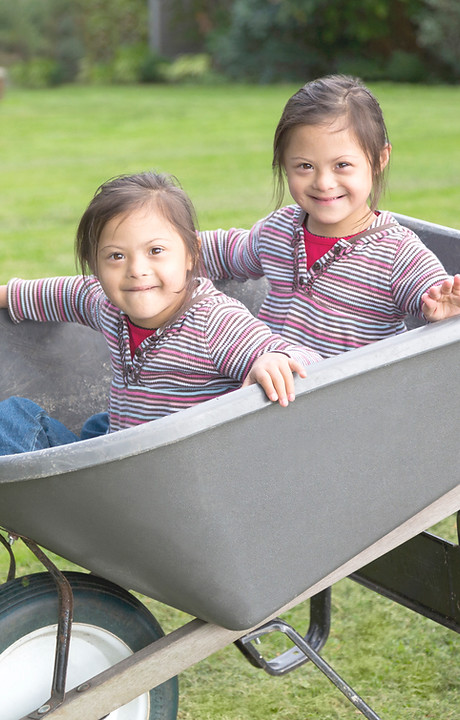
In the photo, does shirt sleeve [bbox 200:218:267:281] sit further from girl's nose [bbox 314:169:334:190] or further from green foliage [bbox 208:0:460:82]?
green foliage [bbox 208:0:460:82]

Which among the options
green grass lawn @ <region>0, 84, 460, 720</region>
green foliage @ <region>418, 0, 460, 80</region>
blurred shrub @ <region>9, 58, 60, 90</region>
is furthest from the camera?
blurred shrub @ <region>9, 58, 60, 90</region>

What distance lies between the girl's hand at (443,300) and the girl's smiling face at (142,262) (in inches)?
16.4

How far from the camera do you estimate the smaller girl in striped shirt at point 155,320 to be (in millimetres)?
1621

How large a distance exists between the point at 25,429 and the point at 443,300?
74 cm

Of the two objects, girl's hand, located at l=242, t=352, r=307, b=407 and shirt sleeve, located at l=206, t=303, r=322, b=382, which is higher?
girl's hand, located at l=242, t=352, r=307, b=407

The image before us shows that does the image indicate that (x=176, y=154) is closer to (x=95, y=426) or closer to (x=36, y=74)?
(x=95, y=426)

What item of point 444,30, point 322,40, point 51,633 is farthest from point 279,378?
point 322,40

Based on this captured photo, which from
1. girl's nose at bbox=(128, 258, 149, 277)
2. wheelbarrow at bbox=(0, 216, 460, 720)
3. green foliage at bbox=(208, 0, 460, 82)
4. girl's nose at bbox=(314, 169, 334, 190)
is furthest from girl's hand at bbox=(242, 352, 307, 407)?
green foliage at bbox=(208, 0, 460, 82)

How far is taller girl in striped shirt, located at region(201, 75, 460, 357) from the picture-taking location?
6.15 feet

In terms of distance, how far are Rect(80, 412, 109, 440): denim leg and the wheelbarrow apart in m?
0.43

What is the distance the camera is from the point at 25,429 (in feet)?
5.61

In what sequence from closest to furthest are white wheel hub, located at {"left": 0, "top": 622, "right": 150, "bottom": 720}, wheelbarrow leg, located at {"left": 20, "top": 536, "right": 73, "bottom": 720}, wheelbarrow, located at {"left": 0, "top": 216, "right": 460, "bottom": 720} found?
wheelbarrow, located at {"left": 0, "top": 216, "right": 460, "bottom": 720}, wheelbarrow leg, located at {"left": 20, "top": 536, "right": 73, "bottom": 720}, white wheel hub, located at {"left": 0, "top": 622, "right": 150, "bottom": 720}

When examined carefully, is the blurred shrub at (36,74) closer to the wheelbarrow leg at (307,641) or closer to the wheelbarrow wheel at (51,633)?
the wheelbarrow leg at (307,641)

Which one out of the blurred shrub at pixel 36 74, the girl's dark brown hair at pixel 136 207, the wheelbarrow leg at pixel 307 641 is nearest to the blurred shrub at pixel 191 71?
the blurred shrub at pixel 36 74
